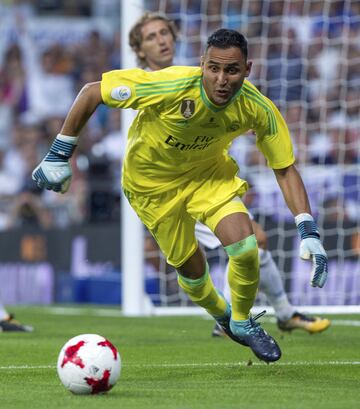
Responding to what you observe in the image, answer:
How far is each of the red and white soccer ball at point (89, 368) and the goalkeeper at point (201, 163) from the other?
1122 millimetres

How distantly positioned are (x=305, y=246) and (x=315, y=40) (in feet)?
24.1

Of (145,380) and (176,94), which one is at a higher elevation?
(176,94)

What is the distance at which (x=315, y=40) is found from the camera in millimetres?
13141

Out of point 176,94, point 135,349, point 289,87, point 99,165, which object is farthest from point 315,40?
point 176,94

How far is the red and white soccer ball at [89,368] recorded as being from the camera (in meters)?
5.30

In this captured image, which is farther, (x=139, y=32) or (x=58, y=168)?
(x=139, y=32)

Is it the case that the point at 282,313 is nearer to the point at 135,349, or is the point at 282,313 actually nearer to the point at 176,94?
the point at 135,349

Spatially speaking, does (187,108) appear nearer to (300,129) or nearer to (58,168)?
(58,168)

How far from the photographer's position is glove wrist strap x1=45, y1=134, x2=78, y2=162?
6191 millimetres

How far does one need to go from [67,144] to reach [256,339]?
5.03 feet

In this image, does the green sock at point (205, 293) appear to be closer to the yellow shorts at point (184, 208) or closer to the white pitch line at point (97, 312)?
the yellow shorts at point (184, 208)

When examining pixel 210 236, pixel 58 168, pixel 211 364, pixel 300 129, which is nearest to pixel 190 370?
pixel 211 364

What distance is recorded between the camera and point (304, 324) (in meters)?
8.69

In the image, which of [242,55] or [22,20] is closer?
[242,55]
